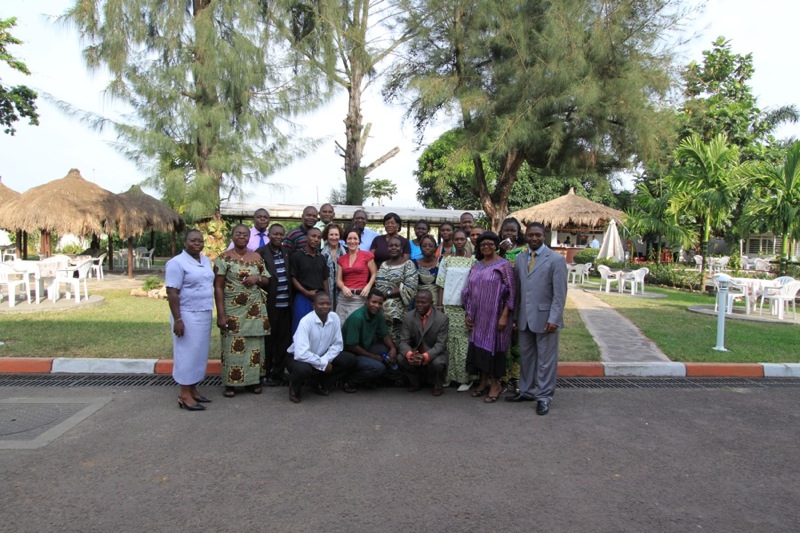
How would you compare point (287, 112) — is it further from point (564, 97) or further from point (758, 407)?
point (758, 407)

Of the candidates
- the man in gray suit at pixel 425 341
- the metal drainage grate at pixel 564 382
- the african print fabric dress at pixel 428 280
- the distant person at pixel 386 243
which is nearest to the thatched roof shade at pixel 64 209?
the metal drainage grate at pixel 564 382

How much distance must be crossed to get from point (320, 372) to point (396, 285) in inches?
45.8

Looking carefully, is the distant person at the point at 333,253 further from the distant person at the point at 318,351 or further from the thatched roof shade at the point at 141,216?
the thatched roof shade at the point at 141,216

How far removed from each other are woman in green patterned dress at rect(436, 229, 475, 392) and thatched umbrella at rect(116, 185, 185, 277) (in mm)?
13732

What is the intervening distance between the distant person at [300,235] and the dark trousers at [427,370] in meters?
1.16

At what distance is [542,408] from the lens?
5062 millimetres

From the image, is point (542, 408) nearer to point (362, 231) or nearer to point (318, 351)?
point (318, 351)

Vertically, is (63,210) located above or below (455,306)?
above

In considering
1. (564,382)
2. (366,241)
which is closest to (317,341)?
(366,241)

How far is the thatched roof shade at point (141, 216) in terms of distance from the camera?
17.2m

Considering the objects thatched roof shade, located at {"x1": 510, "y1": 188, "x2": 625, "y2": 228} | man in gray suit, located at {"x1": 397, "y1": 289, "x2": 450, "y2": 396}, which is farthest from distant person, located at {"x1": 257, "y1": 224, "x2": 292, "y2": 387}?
thatched roof shade, located at {"x1": 510, "y1": 188, "x2": 625, "y2": 228}

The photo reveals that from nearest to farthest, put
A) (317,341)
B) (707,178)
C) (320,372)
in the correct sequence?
1. (317,341)
2. (320,372)
3. (707,178)

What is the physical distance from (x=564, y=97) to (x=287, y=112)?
7117 millimetres

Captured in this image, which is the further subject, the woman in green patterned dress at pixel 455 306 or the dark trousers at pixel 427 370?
the woman in green patterned dress at pixel 455 306
